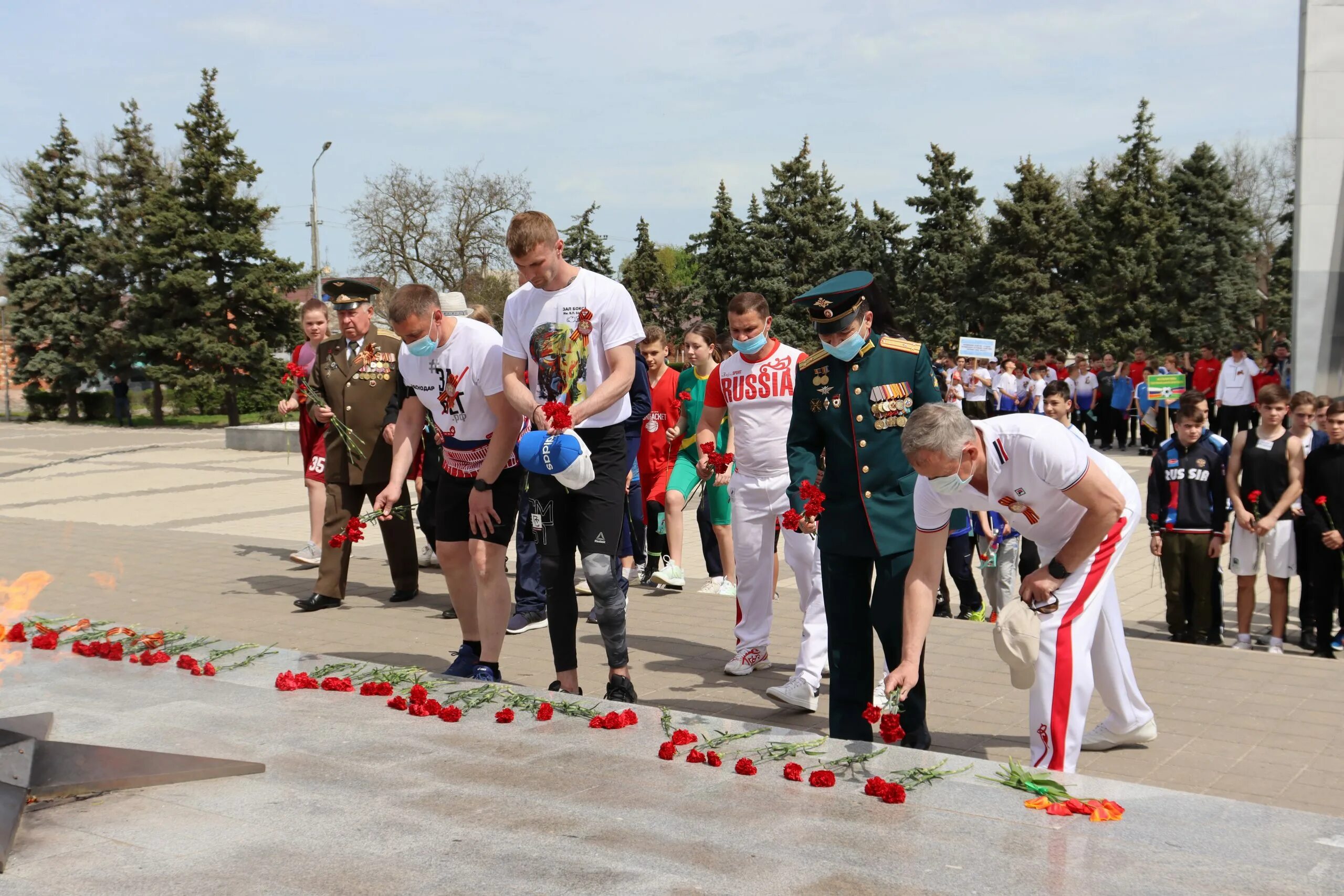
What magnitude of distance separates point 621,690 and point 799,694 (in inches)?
35.6

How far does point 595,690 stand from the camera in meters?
6.31

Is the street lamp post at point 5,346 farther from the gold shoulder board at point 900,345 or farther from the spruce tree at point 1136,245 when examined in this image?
the gold shoulder board at point 900,345

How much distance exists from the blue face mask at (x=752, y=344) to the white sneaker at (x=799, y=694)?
6.02 feet

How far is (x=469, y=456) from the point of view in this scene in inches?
242

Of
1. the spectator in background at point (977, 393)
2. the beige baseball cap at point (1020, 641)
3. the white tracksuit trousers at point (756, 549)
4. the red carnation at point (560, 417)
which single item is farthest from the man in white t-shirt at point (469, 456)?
the spectator in background at point (977, 393)

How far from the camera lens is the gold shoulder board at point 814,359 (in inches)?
211

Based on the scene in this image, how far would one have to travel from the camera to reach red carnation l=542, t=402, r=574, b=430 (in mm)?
5141

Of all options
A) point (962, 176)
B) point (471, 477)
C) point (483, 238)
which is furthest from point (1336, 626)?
point (483, 238)

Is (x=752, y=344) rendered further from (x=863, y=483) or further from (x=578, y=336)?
(x=863, y=483)

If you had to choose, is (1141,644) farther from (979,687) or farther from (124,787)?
(124,787)

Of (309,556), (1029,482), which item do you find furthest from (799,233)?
(1029,482)

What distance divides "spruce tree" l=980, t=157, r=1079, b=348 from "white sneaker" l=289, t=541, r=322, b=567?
1556 inches

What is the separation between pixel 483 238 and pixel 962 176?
19.2 meters

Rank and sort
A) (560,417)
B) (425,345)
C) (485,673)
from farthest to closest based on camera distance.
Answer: (425,345) < (485,673) < (560,417)
